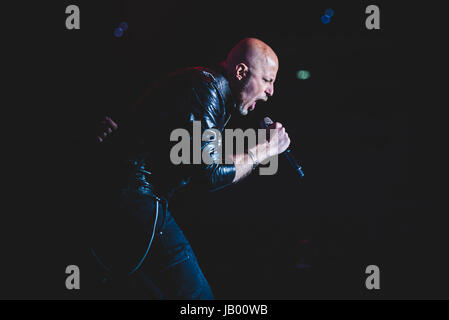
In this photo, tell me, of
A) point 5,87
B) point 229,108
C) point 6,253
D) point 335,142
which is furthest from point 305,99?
point 6,253

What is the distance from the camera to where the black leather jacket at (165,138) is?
140 cm

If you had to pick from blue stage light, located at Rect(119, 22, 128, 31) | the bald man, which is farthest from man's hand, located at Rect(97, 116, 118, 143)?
blue stage light, located at Rect(119, 22, 128, 31)

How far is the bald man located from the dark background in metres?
0.79

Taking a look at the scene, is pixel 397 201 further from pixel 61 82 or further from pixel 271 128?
pixel 61 82

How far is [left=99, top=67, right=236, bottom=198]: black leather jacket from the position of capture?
1398 mm

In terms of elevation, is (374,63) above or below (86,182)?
above

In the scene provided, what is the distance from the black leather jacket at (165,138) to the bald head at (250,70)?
24cm

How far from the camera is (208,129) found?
1388 mm

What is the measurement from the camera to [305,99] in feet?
8.27

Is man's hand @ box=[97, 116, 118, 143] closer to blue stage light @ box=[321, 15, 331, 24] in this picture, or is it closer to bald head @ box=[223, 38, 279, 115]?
bald head @ box=[223, 38, 279, 115]

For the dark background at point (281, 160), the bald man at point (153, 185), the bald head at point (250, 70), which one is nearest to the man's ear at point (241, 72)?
the bald head at point (250, 70)

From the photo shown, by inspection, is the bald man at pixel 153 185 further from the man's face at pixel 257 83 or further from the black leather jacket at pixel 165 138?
the man's face at pixel 257 83

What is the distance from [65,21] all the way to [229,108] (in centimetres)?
133

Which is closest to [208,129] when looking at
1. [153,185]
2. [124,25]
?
[153,185]
